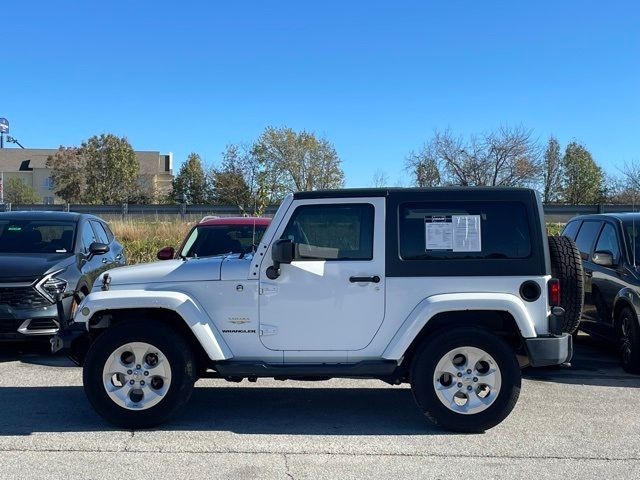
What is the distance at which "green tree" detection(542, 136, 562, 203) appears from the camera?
35375 mm

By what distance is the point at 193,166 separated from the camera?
2035 inches

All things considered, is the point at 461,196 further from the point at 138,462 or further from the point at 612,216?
the point at 612,216

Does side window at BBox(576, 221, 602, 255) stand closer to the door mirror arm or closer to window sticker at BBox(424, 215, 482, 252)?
window sticker at BBox(424, 215, 482, 252)

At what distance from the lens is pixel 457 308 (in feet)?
16.1

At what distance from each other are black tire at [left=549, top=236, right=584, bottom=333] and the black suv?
202 centimetres

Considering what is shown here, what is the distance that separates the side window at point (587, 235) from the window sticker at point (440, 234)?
4.14m

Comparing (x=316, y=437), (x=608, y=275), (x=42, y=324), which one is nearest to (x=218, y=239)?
(x=42, y=324)

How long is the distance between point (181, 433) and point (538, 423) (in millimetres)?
2996

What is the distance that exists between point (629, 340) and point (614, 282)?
0.75m

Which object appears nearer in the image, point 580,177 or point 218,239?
point 218,239

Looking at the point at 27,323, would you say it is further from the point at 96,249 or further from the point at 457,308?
the point at 457,308

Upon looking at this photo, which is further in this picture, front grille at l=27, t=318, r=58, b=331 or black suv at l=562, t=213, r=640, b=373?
front grille at l=27, t=318, r=58, b=331

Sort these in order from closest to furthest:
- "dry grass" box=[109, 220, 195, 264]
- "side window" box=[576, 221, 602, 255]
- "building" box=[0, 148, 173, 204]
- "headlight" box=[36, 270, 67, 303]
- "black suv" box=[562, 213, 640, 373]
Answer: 1. "black suv" box=[562, 213, 640, 373]
2. "headlight" box=[36, 270, 67, 303]
3. "side window" box=[576, 221, 602, 255]
4. "dry grass" box=[109, 220, 195, 264]
5. "building" box=[0, 148, 173, 204]

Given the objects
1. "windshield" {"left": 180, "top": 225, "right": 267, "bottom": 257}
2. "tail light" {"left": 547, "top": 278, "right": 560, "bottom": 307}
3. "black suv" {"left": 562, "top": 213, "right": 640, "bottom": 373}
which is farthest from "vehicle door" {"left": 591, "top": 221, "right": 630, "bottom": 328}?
"windshield" {"left": 180, "top": 225, "right": 267, "bottom": 257}
